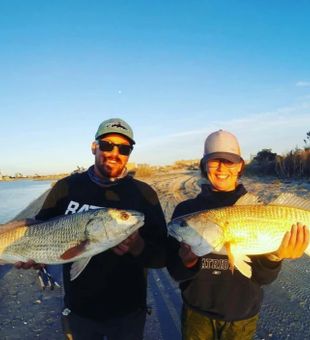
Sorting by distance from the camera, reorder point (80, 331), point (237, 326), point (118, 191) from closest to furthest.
A: point (237, 326), point (80, 331), point (118, 191)

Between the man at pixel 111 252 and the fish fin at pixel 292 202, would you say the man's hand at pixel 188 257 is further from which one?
the fish fin at pixel 292 202

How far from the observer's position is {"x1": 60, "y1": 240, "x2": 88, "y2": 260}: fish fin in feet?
10.3

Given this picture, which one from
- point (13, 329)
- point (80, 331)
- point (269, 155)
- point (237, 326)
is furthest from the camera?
point (269, 155)

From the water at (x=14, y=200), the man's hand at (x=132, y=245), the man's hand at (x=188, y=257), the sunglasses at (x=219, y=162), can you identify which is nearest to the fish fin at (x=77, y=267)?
the man's hand at (x=132, y=245)

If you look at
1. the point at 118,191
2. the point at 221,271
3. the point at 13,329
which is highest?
the point at 118,191

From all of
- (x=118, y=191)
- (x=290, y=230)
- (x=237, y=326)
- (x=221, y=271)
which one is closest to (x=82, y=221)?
(x=118, y=191)

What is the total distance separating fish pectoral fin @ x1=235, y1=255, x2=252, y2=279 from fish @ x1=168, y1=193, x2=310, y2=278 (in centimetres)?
1

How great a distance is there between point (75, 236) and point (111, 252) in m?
0.38

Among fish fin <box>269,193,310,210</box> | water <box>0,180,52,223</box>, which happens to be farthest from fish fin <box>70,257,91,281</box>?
water <box>0,180,52,223</box>

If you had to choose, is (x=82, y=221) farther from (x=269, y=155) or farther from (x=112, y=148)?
(x=269, y=155)

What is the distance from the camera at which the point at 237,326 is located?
3.02 metres

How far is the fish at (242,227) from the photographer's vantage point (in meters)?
3.14

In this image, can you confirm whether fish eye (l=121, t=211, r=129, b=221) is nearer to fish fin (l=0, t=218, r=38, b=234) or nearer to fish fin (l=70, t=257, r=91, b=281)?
fish fin (l=70, t=257, r=91, b=281)

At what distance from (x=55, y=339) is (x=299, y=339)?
2.79m
